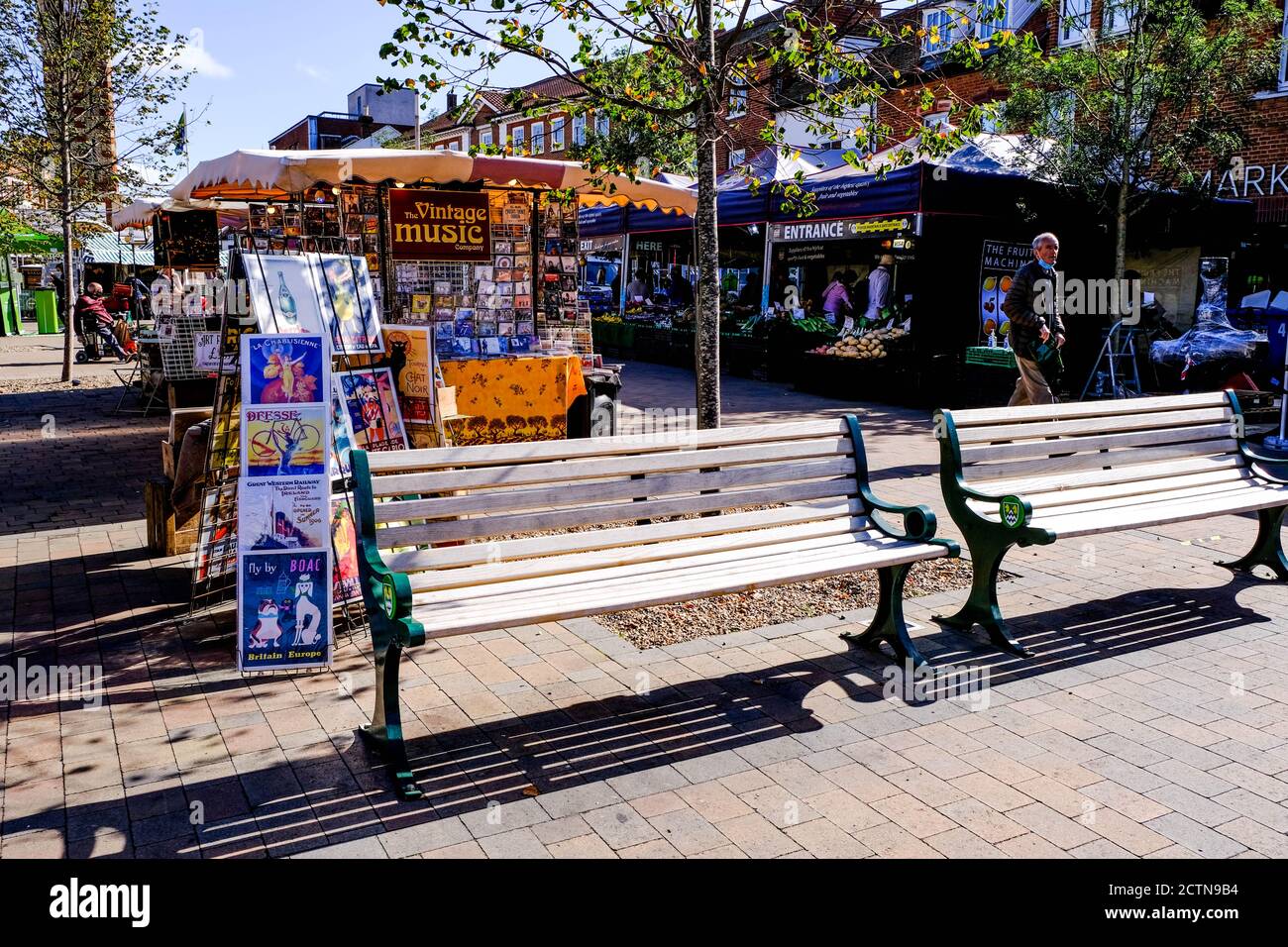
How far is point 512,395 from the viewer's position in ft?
32.2

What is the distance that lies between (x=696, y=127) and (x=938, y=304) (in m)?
9.55

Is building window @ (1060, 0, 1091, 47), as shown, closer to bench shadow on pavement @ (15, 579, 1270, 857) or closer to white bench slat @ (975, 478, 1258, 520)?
white bench slat @ (975, 478, 1258, 520)

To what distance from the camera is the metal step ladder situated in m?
13.1

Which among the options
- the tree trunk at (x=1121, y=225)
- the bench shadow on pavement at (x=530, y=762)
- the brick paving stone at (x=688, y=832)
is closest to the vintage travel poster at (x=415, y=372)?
the bench shadow on pavement at (x=530, y=762)

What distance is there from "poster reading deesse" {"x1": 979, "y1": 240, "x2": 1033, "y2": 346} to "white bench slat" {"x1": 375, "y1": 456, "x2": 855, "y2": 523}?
11051 millimetres

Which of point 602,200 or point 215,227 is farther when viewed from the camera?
point 215,227

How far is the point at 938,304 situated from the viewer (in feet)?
49.0

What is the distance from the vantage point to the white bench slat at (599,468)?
399 cm

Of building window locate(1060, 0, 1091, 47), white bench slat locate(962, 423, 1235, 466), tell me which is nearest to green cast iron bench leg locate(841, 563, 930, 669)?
white bench slat locate(962, 423, 1235, 466)

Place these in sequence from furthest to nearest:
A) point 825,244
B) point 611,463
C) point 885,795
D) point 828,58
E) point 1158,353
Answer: point 825,244
point 1158,353
point 828,58
point 611,463
point 885,795

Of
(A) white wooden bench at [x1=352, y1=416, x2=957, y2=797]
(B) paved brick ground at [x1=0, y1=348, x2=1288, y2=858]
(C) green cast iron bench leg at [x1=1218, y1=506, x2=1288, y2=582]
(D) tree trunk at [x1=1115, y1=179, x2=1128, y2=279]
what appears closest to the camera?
(B) paved brick ground at [x1=0, y1=348, x2=1288, y2=858]

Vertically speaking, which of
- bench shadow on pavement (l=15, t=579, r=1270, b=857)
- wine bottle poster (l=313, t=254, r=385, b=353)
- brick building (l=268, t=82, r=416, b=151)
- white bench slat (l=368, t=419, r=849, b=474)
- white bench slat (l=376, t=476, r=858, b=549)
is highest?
brick building (l=268, t=82, r=416, b=151)
